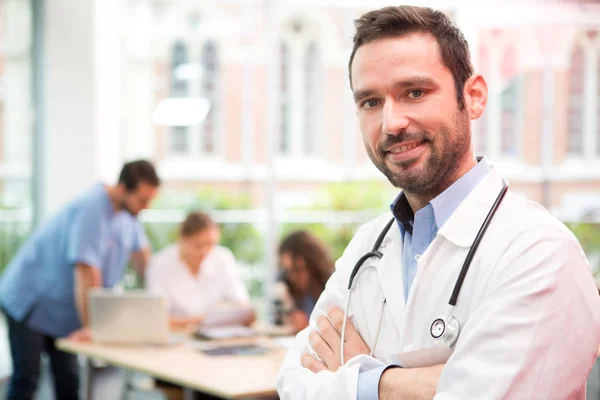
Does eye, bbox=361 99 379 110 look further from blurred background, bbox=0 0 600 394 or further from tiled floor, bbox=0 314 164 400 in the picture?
tiled floor, bbox=0 314 164 400

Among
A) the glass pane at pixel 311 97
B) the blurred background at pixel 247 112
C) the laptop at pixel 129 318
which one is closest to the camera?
the laptop at pixel 129 318

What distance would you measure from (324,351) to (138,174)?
2.45m

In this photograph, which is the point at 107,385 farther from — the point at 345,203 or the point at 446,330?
the point at 345,203

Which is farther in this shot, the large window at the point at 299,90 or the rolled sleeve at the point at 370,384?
the large window at the point at 299,90

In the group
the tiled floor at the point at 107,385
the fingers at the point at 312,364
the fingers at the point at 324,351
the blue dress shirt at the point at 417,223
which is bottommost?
the tiled floor at the point at 107,385

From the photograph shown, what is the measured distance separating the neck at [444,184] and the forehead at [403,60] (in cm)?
16

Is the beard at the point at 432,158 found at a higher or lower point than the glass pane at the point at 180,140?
higher

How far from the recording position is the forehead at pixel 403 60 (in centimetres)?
124

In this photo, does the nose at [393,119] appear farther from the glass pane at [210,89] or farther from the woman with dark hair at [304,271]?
the glass pane at [210,89]

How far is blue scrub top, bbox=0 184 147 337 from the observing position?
373cm

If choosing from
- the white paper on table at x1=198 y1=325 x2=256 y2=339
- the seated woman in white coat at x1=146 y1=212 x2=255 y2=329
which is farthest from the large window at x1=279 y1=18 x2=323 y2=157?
the white paper on table at x1=198 y1=325 x2=256 y2=339

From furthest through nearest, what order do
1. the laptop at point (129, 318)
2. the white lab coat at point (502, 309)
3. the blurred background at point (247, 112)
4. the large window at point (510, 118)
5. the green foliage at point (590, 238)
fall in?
1. the large window at point (510, 118)
2. the green foliage at point (590, 238)
3. the blurred background at point (247, 112)
4. the laptop at point (129, 318)
5. the white lab coat at point (502, 309)

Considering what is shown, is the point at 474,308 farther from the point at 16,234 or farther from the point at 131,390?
the point at 16,234

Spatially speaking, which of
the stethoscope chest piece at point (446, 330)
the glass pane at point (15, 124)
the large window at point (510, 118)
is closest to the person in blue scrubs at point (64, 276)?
the glass pane at point (15, 124)
